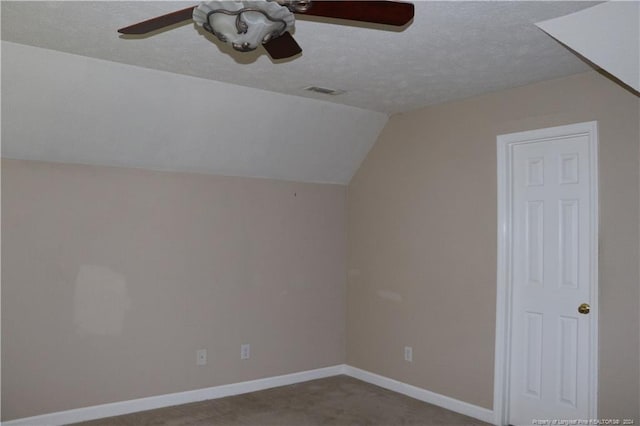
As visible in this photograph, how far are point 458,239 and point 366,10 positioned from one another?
2.67 m

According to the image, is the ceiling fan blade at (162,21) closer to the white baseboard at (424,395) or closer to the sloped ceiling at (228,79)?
the sloped ceiling at (228,79)

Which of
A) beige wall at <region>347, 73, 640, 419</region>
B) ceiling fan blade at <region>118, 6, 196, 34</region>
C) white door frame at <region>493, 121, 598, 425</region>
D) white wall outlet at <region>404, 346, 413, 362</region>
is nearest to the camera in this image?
ceiling fan blade at <region>118, 6, 196, 34</region>

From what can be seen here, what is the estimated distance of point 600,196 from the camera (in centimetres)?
341

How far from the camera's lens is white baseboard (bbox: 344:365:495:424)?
13.2 ft

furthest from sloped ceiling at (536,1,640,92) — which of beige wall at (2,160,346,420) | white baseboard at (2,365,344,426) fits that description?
white baseboard at (2,365,344,426)

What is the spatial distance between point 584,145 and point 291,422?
8.96 feet

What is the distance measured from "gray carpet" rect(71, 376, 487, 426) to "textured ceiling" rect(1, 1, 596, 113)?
238 cm

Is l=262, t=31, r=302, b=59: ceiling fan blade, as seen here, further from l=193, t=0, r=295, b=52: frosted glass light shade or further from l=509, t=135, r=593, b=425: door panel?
l=509, t=135, r=593, b=425: door panel

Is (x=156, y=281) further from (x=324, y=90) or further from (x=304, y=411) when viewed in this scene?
(x=324, y=90)

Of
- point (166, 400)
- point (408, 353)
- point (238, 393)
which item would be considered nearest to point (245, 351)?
point (238, 393)

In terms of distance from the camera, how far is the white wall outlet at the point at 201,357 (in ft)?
14.6

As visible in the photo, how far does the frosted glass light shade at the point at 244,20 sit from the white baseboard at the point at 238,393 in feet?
10.2

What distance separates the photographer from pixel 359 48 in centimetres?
312

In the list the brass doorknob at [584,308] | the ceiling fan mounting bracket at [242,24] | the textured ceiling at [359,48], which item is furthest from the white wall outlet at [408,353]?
the ceiling fan mounting bracket at [242,24]
